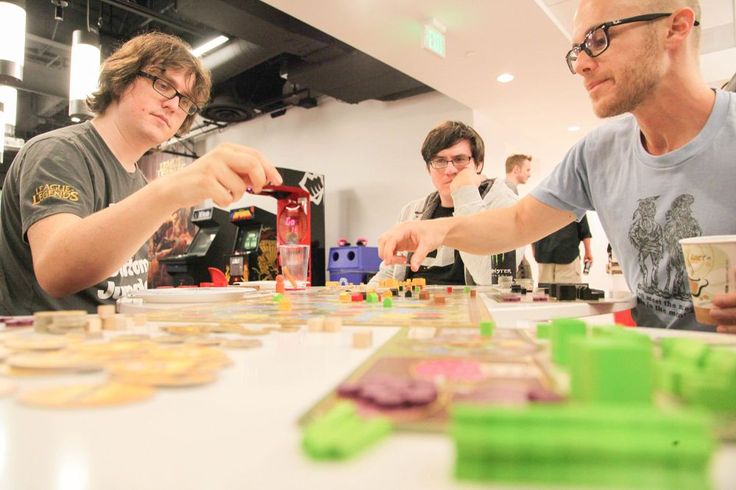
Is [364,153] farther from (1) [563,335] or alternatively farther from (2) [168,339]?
(1) [563,335]

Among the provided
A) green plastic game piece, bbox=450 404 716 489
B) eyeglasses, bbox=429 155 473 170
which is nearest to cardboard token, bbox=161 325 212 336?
green plastic game piece, bbox=450 404 716 489

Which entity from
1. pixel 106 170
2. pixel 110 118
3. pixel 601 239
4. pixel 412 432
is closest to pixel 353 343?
pixel 412 432

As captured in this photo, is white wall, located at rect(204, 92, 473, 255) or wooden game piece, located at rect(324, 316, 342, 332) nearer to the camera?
wooden game piece, located at rect(324, 316, 342, 332)

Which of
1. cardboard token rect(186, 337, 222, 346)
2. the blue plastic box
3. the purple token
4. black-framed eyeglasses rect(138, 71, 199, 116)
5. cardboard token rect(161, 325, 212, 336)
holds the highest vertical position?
black-framed eyeglasses rect(138, 71, 199, 116)

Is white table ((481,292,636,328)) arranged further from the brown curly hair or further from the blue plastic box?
the blue plastic box

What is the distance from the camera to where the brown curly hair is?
1557 mm

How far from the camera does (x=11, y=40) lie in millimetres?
2338

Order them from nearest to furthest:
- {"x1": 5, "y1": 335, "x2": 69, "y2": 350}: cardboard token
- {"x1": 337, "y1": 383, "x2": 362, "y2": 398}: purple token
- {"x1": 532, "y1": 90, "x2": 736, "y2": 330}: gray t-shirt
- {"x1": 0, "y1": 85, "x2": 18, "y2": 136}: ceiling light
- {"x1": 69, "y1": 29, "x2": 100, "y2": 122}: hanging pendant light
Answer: {"x1": 337, "y1": 383, "x2": 362, "y2": 398}: purple token
{"x1": 5, "y1": 335, "x2": 69, "y2": 350}: cardboard token
{"x1": 532, "y1": 90, "x2": 736, "y2": 330}: gray t-shirt
{"x1": 69, "y1": 29, "x2": 100, "y2": 122}: hanging pendant light
{"x1": 0, "y1": 85, "x2": 18, "y2": 136}: ceiling light

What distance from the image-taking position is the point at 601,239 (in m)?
7.77

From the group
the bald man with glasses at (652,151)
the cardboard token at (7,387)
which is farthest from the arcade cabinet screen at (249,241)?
the cardboard token at (7,387)

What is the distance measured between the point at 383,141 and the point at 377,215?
92cm

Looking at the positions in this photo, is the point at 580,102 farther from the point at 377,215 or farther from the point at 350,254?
the point at 350,254

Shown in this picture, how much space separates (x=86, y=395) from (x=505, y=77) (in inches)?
189

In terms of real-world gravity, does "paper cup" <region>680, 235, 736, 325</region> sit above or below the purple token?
above
